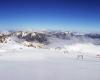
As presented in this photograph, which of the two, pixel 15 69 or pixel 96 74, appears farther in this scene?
pixel 15 69

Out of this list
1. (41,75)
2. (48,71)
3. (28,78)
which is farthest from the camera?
(48,71)

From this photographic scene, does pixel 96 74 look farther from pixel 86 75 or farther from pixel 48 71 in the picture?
pixel 48 71

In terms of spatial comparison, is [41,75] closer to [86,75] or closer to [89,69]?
[86,75]

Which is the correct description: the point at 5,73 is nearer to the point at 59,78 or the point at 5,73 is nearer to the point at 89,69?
the point at 59,78

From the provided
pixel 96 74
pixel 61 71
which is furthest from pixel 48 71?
pixel 96 74

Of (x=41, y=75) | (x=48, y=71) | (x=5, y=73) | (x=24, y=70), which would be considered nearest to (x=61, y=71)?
(x=48, y=71)

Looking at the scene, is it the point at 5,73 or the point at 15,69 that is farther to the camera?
the point at 15,69

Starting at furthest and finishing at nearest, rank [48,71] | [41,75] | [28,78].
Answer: [48,71], [41,75], [28,78]
